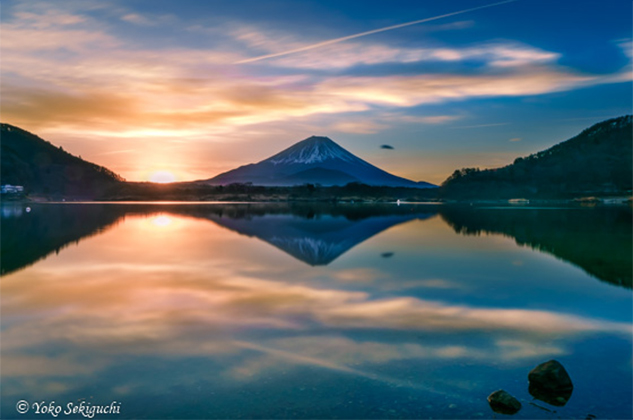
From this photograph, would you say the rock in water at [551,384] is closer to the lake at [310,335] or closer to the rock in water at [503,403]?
the lake at [310,335]

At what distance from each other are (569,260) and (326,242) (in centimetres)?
1807

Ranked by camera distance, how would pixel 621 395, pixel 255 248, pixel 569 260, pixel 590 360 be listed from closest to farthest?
pixel 621 395, pixel 590 360, pixel 569 260, pixel 255 248

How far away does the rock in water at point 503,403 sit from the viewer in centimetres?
961

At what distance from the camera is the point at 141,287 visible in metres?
21.7

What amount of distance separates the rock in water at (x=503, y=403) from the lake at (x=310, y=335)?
0.20m

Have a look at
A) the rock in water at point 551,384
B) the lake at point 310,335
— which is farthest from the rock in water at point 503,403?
the rock in water at point 551,384

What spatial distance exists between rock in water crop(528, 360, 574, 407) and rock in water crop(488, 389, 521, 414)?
811 millimetres

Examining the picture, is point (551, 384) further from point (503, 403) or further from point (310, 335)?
point (310, 335)

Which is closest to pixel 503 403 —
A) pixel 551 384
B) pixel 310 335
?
pixel 551 384

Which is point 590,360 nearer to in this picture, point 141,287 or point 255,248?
point 141,287

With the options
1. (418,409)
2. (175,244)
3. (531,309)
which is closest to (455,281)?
(531,309)

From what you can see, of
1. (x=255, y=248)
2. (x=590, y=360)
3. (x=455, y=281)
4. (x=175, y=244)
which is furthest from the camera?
(x=175, y=244)

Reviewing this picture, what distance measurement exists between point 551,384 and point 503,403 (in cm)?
145

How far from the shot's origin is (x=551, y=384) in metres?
10.4
